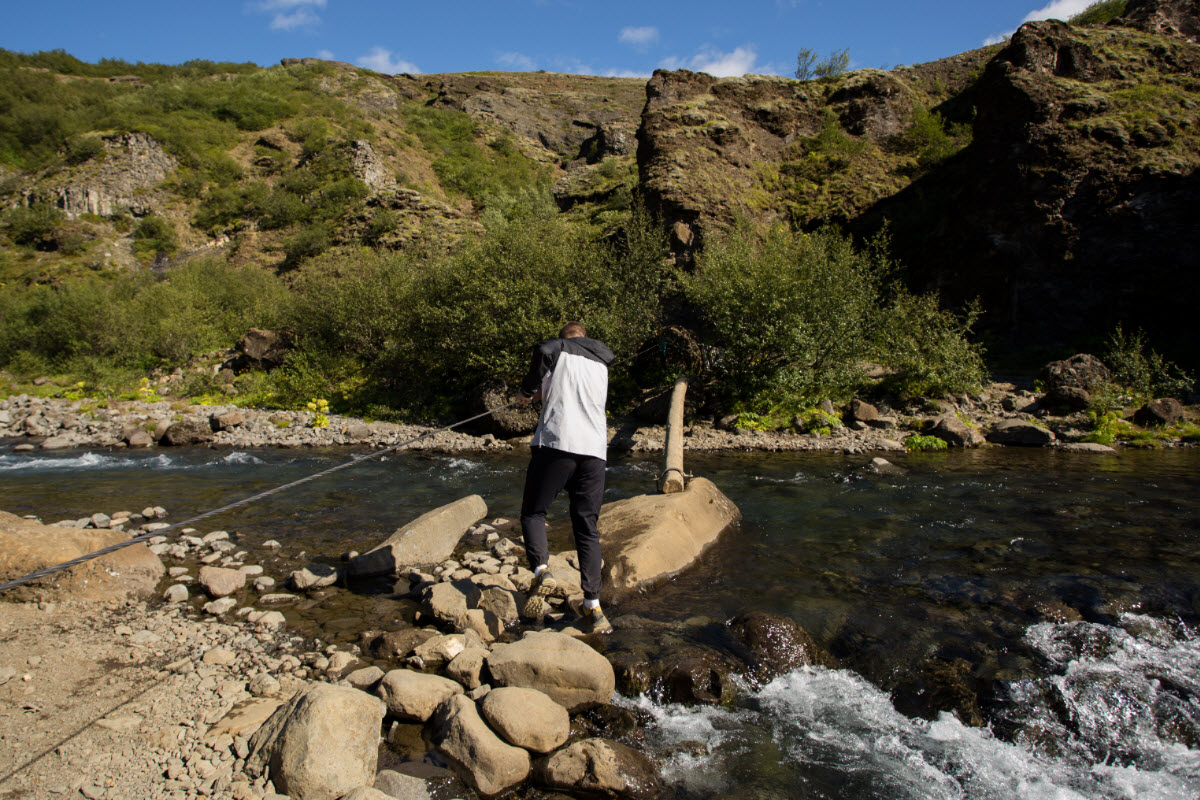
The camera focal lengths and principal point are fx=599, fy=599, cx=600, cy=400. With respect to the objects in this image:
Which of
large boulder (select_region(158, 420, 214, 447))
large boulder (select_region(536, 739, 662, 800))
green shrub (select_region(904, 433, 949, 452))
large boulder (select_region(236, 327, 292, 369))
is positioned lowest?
large boulder (select_region(158, 420, 214, 447))

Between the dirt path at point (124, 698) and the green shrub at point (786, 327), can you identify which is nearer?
the dirt path at point (124, 698)

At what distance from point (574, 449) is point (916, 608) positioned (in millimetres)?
3502

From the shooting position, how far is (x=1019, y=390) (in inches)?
690

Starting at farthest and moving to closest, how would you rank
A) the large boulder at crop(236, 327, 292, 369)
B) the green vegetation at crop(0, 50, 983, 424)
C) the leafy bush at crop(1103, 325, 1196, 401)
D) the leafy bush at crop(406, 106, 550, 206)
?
the leafy bush at crop(406, 106, 550, 206) < the large boulder at crop(236, 327, 292, 369) < the green vegetation at crop(0, 50, 983, 424) < the leafy bush at crop(1103, 325, 1196, 401)

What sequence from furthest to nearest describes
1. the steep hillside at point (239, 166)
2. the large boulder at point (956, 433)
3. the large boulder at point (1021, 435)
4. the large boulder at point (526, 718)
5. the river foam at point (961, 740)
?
the steep hillside at point (239, 166) → the large boulder at point (956, 433) → the large boulder at point (1021, 435) → the large boulder at point (526, 718) → the river foam at point (961, 740)

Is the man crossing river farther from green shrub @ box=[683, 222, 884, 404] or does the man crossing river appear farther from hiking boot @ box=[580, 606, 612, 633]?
green shrub @ box=[683, 222, 884, 404]

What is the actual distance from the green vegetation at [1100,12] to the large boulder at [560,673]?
1602 inches

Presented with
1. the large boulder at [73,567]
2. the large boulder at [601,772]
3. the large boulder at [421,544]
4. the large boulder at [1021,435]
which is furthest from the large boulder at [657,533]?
the large boulder at [1021,435]

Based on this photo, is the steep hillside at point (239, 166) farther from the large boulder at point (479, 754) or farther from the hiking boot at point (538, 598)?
the large boulder at point (479, 754)

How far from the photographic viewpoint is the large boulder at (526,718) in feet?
11.5

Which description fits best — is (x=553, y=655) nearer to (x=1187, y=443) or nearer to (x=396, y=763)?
(x=396, y=763)

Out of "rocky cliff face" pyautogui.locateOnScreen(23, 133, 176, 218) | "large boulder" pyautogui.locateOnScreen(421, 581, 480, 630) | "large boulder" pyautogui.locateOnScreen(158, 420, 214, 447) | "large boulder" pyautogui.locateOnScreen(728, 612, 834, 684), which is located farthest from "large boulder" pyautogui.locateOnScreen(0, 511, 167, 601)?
"rocky cliff face" pyautogui.locateOnScreen(23, 133, 176, 218)

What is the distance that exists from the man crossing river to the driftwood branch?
3.52 metres

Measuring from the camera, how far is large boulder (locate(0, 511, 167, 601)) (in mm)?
5152
